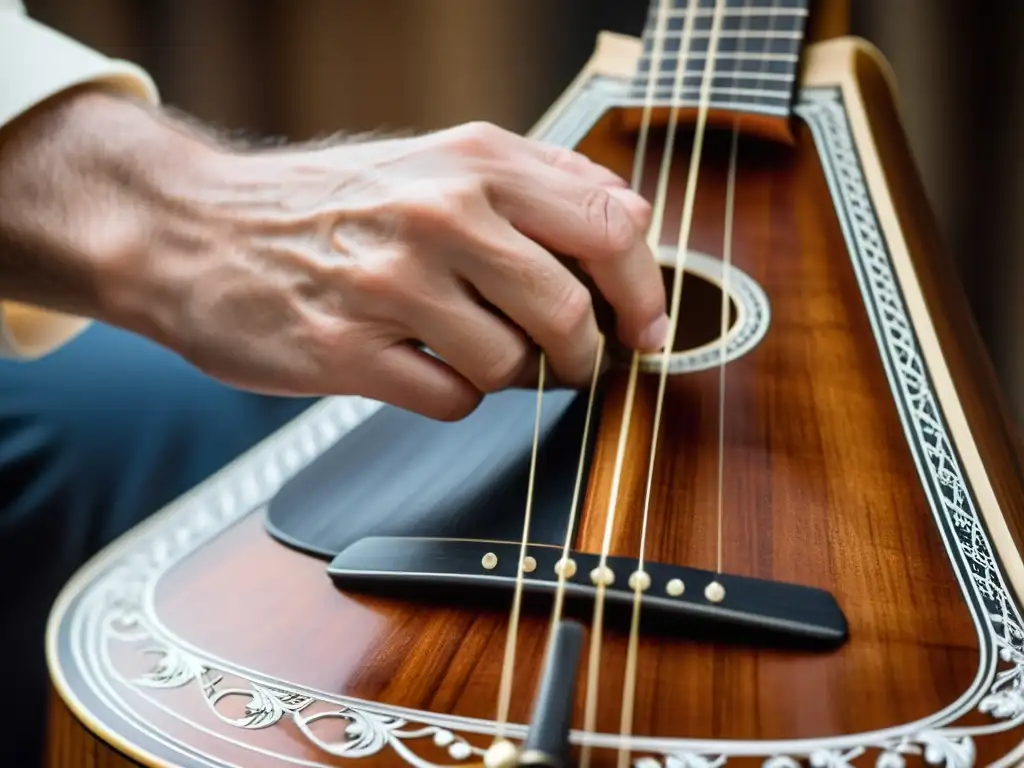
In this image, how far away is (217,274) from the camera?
511mm

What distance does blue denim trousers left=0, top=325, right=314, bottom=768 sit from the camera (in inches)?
27.5

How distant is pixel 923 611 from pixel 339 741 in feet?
0.89

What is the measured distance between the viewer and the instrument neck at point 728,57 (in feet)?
2.78

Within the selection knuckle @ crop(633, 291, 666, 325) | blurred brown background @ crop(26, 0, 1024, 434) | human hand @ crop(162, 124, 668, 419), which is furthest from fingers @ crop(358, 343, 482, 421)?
blurred brown background @ crop(26, 0, 1024, 434)

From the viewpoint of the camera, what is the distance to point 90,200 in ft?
1.70

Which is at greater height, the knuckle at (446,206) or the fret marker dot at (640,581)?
the knuckle at (446,206)

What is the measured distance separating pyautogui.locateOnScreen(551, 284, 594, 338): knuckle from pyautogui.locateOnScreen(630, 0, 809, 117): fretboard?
1.38 feet

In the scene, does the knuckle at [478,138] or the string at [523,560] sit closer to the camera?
the string at [523,560]

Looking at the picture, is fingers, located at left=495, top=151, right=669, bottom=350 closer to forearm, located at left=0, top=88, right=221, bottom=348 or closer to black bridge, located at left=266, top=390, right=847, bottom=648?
black bridge, located at left=266, top=390, right=847, bottom=648

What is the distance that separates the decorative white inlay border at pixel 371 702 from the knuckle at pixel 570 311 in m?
0.20

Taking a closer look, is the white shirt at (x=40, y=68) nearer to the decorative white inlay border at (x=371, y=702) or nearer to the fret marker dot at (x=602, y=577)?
the decorative white inlay border at (x=371, y=702)

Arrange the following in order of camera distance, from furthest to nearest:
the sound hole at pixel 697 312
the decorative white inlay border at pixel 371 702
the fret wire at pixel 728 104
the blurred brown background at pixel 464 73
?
the blurred brown background at pixel 464 73 < the fret wire at pixel 728 104 < the sound hole at pixel 697 312 < the decorative white inlay border at pixel 371 702

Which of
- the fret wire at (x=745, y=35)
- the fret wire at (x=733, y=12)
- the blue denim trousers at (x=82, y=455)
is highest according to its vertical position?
the fret wire at (x=733, y=12)

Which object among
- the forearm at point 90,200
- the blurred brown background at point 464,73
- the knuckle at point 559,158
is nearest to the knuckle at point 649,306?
Result: the knuckle at point 559,158
